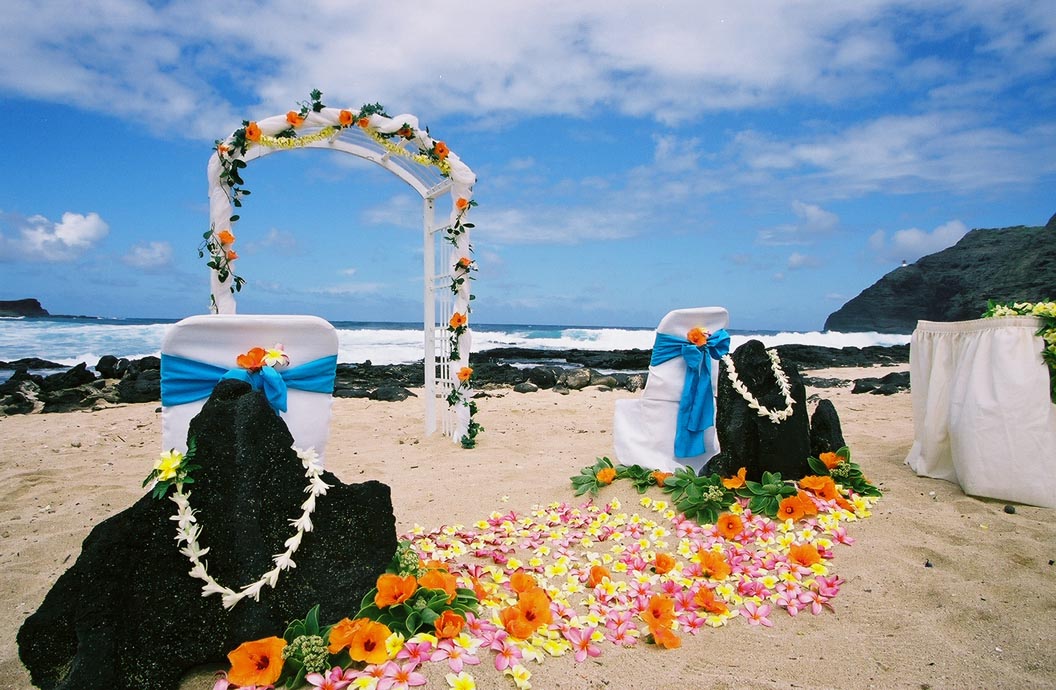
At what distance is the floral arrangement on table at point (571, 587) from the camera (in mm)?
2287

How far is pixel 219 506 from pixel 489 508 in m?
2.55

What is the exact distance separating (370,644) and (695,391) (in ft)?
11.6

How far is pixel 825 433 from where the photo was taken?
4781 millimetres

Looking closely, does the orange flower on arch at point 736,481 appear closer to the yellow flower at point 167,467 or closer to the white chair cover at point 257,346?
the white chair cover at point 257,346

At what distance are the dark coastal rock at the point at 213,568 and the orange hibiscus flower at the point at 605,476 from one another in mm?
2615

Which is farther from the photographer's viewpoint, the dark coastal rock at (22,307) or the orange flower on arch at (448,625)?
the dark coastal rock at (22,307)

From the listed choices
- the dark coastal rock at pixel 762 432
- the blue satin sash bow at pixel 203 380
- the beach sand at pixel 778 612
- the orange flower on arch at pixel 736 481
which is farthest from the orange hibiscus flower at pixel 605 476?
the blue satin sash bow at pixel 203 380

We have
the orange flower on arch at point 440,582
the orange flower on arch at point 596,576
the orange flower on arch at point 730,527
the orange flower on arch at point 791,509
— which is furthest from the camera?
the orange flower on arch at point 791,509

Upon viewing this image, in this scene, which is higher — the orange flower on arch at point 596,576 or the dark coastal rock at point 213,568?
the dark coastal rock at point 213,568

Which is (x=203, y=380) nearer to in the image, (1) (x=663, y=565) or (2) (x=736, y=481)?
(1) (x=663, y=565)

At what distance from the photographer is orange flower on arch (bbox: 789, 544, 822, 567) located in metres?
3.31

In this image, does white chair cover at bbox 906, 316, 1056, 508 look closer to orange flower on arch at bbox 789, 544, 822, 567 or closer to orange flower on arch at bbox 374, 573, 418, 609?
orange flower on arch at bbox 789, 544, 822, 567

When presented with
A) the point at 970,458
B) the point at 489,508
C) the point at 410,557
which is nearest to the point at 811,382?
the point at 970,458

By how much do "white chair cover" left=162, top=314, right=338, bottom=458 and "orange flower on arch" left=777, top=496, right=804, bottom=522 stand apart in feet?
9.75
